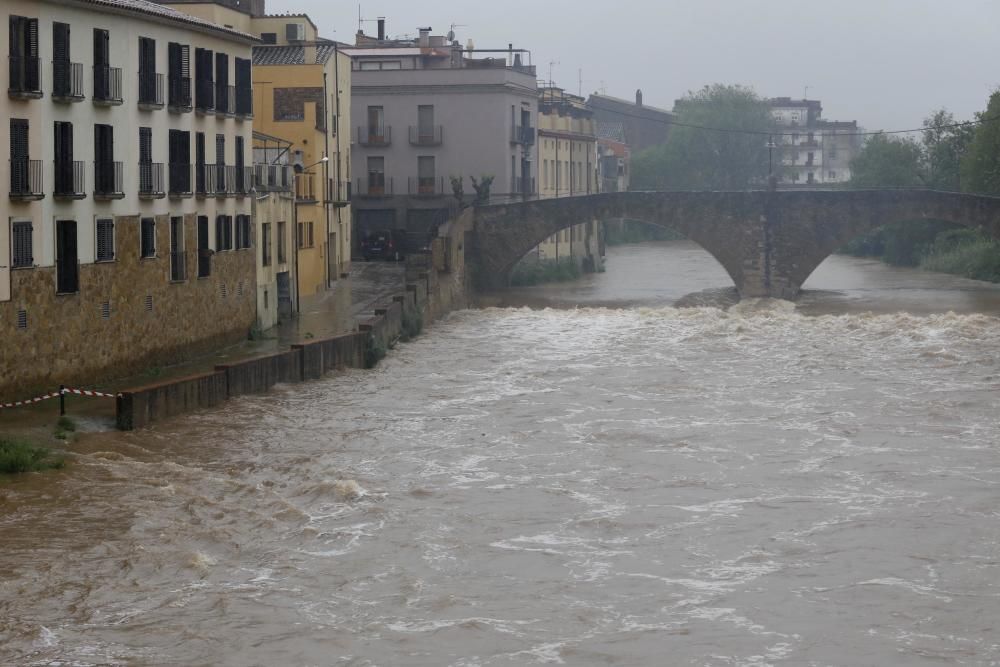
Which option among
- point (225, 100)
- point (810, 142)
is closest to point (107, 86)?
point (225, 100)

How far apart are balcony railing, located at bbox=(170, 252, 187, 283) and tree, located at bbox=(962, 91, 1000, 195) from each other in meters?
41.6

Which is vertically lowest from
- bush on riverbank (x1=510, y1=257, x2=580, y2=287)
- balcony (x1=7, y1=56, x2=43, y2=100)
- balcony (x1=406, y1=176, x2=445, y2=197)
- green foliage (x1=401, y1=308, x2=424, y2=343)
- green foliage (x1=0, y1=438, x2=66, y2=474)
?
green foliage (x1=0, y1=438, x2=66, y2=474)

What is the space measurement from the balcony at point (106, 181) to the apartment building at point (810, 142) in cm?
13521

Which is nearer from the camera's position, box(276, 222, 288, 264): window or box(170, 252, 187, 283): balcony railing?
box(170, 252, 187, 283): balcony railing

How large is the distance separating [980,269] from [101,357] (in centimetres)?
4490

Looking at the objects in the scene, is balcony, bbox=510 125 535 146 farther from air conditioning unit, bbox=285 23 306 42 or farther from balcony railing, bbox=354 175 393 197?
air conditioning unit, bbox=285 23 306 42

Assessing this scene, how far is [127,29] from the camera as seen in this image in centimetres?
Result: 3550

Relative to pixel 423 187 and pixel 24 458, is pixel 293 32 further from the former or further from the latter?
pixel 24 458

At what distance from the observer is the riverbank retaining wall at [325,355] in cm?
3139

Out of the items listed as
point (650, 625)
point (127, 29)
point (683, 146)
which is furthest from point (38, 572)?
point (683, 146)

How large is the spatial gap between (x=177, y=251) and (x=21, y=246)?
7.32 m

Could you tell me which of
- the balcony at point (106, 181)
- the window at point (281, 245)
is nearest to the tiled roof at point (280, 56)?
the window at point (281, 245)

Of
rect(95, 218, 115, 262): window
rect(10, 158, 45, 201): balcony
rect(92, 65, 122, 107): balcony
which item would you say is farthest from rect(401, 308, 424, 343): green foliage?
rect(10, 158, 45, 201): balcony

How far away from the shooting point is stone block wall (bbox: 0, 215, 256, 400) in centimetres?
3106
